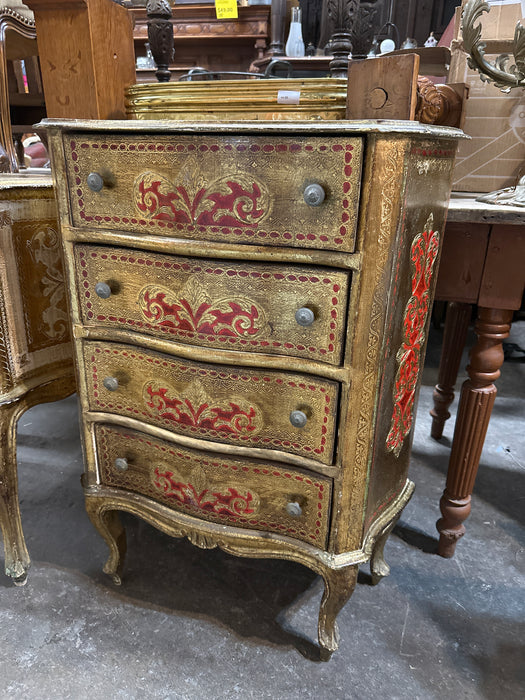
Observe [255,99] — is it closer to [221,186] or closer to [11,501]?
[221,186]

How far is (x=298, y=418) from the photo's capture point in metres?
1.03

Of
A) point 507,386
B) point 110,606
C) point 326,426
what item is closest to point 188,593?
point 110,606

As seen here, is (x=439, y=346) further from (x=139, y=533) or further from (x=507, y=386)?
(x=139, y=533)

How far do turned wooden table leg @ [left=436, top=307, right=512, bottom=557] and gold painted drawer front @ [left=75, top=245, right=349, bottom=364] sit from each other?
597 millimetres

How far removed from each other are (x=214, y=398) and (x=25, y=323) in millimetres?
586

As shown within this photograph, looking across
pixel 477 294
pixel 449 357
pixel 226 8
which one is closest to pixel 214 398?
pixel 477 294

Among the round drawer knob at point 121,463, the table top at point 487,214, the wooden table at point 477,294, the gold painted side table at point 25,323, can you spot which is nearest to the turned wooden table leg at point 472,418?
the wooden table at point 477,294

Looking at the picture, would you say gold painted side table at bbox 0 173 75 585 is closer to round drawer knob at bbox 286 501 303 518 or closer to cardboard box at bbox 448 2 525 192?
round drawer knob at bbox 286 501 303 518

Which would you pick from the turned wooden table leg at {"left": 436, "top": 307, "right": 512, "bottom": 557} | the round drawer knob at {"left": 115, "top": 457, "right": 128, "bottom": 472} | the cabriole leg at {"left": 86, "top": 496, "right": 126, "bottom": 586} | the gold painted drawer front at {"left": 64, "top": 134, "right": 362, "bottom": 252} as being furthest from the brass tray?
the cabriole leg at {"left": 86, "top": 496, "right": 126, "bottom": 586}

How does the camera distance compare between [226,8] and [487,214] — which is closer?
[487,214]

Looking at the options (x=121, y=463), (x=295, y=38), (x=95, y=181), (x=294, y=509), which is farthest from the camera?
(x=295, y=38)

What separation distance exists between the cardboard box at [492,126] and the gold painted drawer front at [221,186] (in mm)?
911

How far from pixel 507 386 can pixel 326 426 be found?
2.01 m

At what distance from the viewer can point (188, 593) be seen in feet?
4.64
